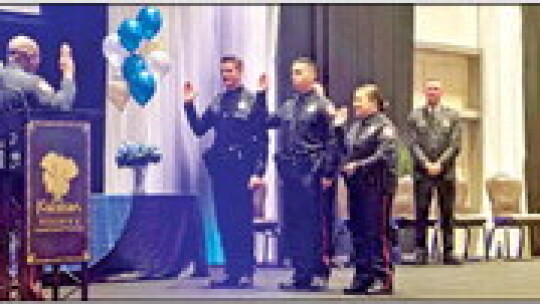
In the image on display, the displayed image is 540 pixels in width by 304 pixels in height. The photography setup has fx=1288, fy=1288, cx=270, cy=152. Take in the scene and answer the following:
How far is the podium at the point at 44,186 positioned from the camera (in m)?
7.01

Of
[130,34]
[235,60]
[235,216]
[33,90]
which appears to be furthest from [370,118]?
[33,90]

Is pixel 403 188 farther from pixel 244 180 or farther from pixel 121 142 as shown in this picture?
pixel 121 142

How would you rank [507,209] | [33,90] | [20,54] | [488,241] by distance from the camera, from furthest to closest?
[488,241] < [507,209] < [20,54] < [33,90]

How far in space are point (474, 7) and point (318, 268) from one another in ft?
5.76

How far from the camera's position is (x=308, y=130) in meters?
7.43

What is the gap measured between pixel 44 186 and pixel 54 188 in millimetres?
56

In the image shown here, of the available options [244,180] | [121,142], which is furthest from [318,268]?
[121,142]

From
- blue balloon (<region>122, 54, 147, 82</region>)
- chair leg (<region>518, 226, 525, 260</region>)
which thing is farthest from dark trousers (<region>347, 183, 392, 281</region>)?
blue balloon (<region>122, 54, 147, 82</region>)

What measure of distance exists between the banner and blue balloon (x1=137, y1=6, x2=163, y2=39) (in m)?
0.68

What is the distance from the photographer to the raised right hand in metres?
7.37

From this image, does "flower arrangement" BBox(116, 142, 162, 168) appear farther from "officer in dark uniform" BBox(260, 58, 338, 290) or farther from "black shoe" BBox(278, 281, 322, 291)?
"black shoe" BBox(278, 281, 322, 291)

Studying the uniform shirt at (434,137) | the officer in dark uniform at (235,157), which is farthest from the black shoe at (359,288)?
the uniform shirt at (434,137)

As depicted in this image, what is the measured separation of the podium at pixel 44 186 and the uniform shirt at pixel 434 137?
6.13 ft

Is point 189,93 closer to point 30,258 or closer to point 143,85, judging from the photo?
point 143,85
